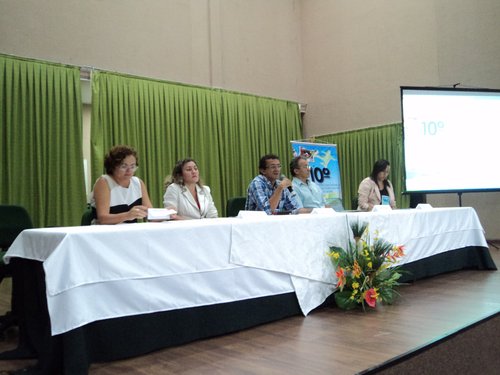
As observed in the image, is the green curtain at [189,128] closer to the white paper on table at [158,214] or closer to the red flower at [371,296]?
the white paper on table at [158,214]

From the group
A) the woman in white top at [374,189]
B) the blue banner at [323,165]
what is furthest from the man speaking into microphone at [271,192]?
the blue banner at [323,165]

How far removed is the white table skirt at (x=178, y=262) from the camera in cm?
152

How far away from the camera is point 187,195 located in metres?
2.81

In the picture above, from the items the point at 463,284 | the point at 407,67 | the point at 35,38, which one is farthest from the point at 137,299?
the point at 407,67

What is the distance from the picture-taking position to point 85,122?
19.6ft

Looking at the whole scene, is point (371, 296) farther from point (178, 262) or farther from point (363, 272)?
point (178, 262)

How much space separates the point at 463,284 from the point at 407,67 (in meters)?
3.93

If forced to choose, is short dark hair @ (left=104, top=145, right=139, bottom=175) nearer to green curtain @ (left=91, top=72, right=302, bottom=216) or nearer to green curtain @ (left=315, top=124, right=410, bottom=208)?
green curtain @ (left=91, top=72, right=302, bottom=216)

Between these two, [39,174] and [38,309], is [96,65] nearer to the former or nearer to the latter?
[39,174]

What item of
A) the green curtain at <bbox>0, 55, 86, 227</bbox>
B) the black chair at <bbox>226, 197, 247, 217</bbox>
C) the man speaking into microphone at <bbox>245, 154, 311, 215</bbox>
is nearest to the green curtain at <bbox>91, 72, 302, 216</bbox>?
the green curtain at <bbox>0, 55, 86, 227</bbox>

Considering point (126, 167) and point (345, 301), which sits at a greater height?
point (126, 167)

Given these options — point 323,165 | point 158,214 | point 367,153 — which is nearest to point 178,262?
point 158,214

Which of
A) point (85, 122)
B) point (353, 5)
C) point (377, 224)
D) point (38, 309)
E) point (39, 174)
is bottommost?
point (38, 309)

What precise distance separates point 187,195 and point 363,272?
1177 mm
